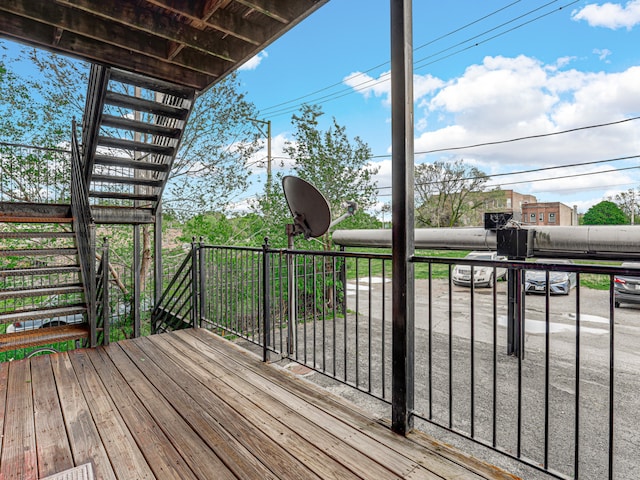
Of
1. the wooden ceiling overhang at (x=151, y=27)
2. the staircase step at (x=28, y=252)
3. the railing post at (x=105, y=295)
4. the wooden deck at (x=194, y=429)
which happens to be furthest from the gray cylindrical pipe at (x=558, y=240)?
the staircase step at (x=28, y=252)

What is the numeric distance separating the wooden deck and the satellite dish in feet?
4.16

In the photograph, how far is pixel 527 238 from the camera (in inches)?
196

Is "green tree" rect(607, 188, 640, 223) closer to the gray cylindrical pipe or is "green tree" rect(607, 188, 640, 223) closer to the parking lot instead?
the parking lot

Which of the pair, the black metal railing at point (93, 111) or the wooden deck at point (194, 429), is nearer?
the wooden deck at point (194, 429)

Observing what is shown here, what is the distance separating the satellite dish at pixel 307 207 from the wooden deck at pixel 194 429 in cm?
127

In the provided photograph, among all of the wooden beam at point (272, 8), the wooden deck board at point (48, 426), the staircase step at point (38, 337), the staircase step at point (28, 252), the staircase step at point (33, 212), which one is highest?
the wooden beam at point (272, 8)

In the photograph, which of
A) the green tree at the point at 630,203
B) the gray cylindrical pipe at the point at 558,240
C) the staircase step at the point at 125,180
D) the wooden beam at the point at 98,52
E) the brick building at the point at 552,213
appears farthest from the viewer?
the brick building at the point at 552,213

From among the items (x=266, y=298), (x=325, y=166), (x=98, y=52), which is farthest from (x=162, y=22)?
(x=325, y=166)

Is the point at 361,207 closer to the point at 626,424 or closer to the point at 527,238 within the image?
the point at 527,238

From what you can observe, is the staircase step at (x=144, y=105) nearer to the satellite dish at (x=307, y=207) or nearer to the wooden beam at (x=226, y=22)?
the wooden beam at (x=226, y=22)

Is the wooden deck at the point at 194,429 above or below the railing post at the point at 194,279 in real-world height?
below

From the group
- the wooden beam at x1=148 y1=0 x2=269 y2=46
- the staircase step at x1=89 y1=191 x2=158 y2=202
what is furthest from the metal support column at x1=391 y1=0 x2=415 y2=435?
the staircase step at x1=89 y1=191 x2=158 y2=202

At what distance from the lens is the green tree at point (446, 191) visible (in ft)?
46.3

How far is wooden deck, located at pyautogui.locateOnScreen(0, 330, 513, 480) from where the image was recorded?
54.4 inches
